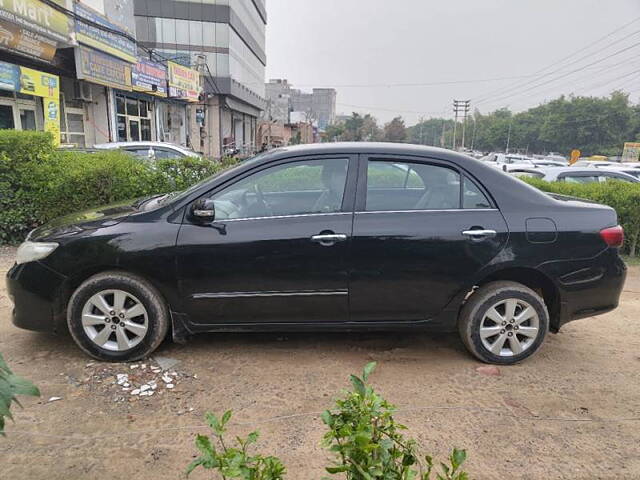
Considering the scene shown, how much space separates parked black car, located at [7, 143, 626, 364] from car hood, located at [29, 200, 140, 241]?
23 mm

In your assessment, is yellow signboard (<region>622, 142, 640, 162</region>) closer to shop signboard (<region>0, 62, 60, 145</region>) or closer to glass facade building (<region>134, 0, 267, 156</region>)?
glass facade building (<region>134, 0, 267, 156</region>)

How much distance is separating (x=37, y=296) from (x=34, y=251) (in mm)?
331

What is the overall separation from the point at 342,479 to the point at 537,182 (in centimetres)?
717

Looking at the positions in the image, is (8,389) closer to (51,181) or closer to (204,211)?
(204,211)

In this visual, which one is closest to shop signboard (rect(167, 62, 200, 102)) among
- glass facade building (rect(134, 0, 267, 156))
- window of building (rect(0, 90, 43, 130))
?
glass facade building (rect(134, 0, 267, 156))

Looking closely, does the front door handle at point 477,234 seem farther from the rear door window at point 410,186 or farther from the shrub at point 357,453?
the shrub at point 357,453

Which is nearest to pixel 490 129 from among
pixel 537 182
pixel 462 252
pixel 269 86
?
pixel 269 86

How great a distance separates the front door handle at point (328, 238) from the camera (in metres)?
3.35

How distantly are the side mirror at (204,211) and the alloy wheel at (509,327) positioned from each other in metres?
2.19

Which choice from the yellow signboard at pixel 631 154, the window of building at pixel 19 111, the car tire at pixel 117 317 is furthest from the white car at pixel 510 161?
the yellow signboard at pixel 631 154

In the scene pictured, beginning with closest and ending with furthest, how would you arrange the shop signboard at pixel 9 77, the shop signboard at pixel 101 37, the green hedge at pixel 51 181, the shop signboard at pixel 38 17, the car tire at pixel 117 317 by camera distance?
the car tire at pixel 117 317, the green hedge at pixel 51 181, the shop signboard at pixel 38 17, the shop signboard at pixel 9 77, the shop signboard at pixel 101 37

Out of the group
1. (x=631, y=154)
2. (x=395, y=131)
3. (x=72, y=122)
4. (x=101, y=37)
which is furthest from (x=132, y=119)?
(x=395, y=131)

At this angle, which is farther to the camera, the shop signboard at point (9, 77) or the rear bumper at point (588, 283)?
the shop signboard at point (9, 77)

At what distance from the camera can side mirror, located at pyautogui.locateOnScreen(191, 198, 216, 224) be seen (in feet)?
11.0
